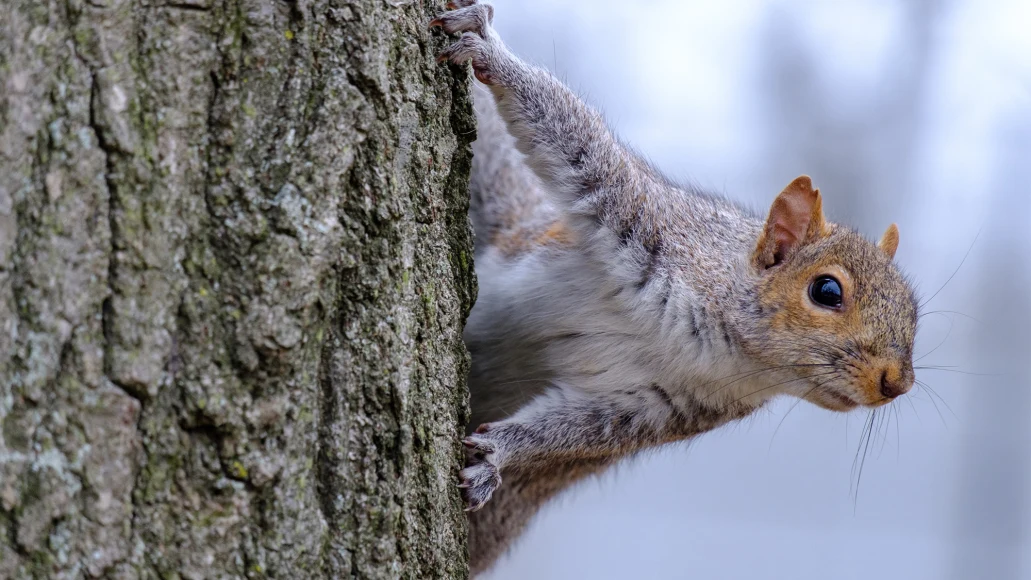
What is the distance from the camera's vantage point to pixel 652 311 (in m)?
2.23

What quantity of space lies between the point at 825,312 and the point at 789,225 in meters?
0.24

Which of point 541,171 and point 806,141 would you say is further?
point 806,141

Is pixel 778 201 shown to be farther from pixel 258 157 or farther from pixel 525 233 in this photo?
pixel 258 157

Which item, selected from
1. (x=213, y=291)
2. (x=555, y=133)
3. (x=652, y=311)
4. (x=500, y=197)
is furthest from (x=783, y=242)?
(x=213, y=291)

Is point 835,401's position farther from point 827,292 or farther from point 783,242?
point 783,242

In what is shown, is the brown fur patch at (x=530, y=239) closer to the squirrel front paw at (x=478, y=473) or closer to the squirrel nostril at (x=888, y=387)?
the squirrel front paw at (x=478, y=473)

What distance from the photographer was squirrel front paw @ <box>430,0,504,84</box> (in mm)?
1709

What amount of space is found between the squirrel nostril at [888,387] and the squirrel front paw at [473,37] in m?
1.12

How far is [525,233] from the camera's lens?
8.72 feet

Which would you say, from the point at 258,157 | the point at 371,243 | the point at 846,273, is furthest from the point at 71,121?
the point at 846,273

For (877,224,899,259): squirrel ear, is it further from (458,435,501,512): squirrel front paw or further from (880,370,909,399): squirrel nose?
(458,435,501,512): squirrel front paw

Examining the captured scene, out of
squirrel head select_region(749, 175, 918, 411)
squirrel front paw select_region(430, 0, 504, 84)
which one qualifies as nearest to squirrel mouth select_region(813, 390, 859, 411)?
squirrel head select_region(749, 175, 918, 411)

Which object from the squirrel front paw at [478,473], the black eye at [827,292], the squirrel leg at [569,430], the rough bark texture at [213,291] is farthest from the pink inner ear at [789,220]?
the rough bark texture at [213,291]

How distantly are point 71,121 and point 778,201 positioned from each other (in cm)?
168
